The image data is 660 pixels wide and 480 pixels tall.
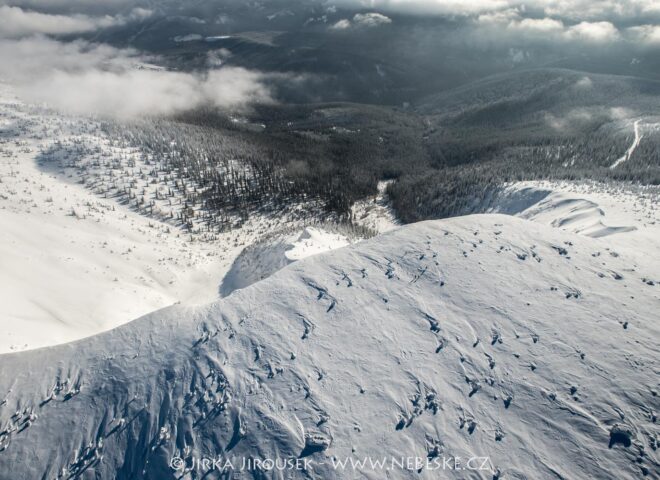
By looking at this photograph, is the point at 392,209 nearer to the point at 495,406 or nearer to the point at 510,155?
the point at 510,155

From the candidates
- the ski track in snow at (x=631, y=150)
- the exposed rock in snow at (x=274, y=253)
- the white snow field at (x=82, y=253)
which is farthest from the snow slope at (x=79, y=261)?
the ski track in snow at (x=631, y=150)

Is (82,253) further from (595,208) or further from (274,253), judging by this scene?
(595,208)

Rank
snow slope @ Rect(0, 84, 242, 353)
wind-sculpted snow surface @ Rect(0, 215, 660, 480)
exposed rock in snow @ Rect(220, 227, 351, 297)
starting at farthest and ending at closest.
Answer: exposed rock in snow @ Rect(220, 227, 351, 297)
snow slope @ Rect(0, 84, 242, 353)
wind-sculpted snow surface @ Rect(0, 215, 660, 480)

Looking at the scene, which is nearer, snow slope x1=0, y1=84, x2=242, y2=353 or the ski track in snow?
snow slope x1=0, y1=84, x2=242, y2=353

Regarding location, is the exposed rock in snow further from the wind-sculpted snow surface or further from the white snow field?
the wind-sculpted snow surface

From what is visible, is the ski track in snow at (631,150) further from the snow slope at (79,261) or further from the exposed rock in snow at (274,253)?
the snow slope at (79,261)

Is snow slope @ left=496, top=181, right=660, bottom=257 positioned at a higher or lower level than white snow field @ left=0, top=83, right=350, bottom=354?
higher

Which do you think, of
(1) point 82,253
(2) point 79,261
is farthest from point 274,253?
(1) point 82,253

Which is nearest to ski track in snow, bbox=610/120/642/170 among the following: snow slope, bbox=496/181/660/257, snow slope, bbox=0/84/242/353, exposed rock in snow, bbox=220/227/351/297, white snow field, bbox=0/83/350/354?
snow slope, bbox=496/181/660/257

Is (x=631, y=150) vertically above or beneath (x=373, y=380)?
beneath
